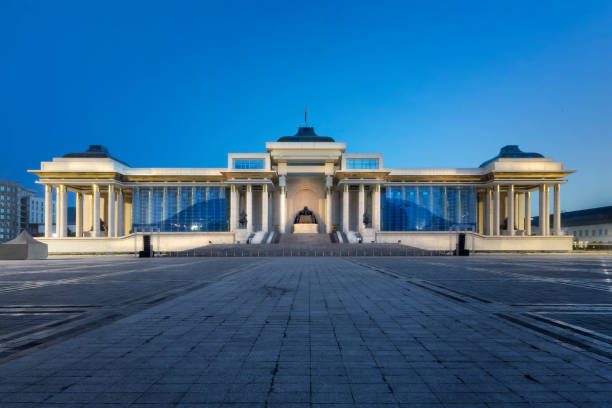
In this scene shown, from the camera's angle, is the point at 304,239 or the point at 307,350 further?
the point at 304,239

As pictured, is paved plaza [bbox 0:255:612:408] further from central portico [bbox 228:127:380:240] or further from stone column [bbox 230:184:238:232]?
stone column [bbox 230:184:238:232]

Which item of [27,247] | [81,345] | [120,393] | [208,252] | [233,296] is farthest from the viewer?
[208,252]

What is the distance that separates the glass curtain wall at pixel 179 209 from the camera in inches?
2483

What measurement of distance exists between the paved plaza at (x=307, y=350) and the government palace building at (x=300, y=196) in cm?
4467

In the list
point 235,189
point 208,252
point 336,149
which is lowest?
point 208,252

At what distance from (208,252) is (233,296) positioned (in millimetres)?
28364

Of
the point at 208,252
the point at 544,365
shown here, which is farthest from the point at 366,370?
the point at 208,252

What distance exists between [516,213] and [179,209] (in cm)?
6825

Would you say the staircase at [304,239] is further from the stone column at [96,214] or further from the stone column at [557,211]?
the stone column at [557,211]

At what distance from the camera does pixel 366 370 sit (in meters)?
5.07

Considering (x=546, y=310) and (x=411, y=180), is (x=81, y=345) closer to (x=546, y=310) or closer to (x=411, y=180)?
(x=546, y=310)

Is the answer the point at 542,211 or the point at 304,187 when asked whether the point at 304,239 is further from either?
the point at 542,211

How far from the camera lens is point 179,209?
6334 cm

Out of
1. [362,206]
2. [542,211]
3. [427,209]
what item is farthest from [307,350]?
[542,211]
